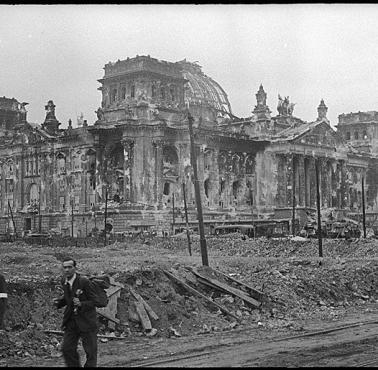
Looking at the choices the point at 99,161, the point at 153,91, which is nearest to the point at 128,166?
the point at 99,161

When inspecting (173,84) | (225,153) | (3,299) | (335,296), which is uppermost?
(173,84)

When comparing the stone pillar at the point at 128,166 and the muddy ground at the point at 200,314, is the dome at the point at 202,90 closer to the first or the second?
the stone pillar at the point at 128,166

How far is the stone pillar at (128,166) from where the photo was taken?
63.9 m

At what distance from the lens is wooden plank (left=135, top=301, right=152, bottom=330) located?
18.0m

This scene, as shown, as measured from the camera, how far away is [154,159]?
2562 inches

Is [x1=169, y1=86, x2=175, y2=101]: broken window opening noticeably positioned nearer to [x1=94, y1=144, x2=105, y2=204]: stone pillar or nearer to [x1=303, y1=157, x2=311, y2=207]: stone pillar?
[x1=94, y1=144, x2=105, y2=204]: stone pillar

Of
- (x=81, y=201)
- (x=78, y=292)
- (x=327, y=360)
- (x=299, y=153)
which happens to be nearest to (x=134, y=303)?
(x=327, y=360)

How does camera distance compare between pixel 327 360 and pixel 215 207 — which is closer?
pixel 327 360

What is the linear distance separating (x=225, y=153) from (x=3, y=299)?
198 ft

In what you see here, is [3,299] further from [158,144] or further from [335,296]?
[158,144]

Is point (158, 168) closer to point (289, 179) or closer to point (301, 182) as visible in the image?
point (289, 179)

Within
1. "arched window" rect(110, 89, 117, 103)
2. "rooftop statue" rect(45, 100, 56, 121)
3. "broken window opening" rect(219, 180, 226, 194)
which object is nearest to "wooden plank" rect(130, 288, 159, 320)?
"broken window opening" rect(219, 180, 226, 194)

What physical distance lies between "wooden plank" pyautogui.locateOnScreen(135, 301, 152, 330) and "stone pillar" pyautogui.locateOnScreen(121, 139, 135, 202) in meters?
45.1

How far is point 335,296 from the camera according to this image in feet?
84.3
